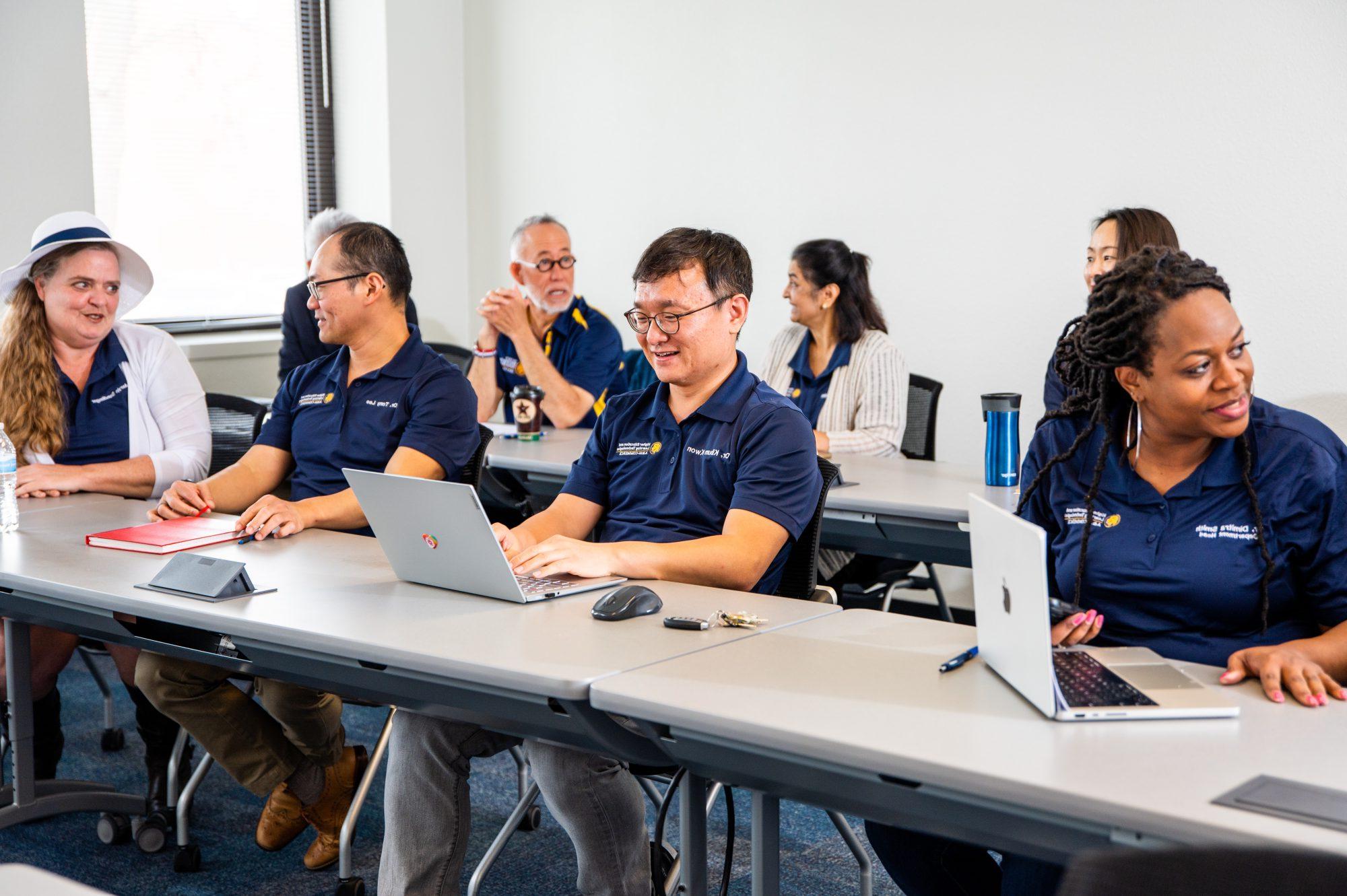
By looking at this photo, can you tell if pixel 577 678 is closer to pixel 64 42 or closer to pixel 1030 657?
pixel 1030 657

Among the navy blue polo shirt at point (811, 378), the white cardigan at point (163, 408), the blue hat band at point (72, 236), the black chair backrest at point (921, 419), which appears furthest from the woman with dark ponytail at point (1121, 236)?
the blue hat band at point (72, 236)

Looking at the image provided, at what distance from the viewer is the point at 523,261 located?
4586 millimetres

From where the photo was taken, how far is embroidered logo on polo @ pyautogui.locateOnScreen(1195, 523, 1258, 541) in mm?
1857

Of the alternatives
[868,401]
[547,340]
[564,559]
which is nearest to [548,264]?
[547,340]

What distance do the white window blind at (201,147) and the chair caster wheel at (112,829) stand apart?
9.13 ft

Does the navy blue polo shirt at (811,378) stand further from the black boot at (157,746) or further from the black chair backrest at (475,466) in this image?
the black boot at (157,746)

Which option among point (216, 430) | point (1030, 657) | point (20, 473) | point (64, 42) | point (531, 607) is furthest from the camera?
point (64, 42)

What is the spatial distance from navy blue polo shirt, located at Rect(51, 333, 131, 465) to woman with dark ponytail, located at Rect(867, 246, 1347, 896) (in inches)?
92.1

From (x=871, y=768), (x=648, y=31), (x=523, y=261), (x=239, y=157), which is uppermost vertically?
(x=648, y=31)

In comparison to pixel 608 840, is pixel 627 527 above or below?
above

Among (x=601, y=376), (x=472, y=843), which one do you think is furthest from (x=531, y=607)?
(x=601, y=376)

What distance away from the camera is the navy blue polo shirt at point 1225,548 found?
1.84 m

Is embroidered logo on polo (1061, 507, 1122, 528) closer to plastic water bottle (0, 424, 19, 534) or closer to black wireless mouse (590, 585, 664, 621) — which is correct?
black wireless mouse (590, 585, 664, 621)

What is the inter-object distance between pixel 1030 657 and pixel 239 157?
4.90 metres
